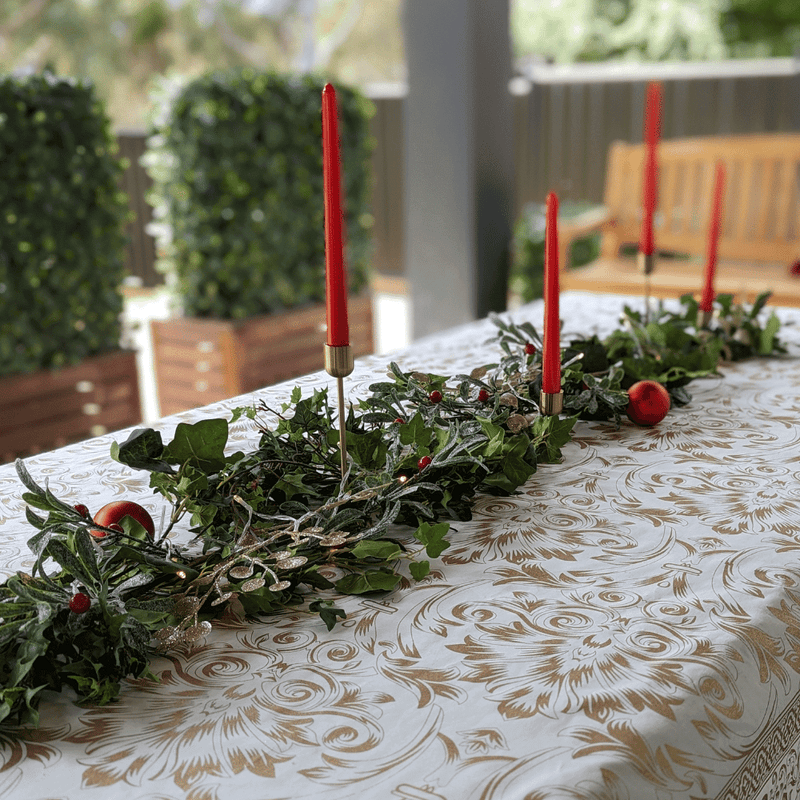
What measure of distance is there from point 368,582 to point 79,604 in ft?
0.68

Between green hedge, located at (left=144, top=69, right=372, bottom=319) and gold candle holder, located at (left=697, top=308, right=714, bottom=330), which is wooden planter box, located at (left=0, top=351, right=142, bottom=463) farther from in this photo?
gold candle holder, located at (left=697, top=308, right=714, bottom=330)

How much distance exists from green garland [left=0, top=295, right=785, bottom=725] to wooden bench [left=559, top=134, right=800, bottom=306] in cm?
241

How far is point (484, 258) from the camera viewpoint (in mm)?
3367

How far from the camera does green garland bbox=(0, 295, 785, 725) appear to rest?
54 centimetres

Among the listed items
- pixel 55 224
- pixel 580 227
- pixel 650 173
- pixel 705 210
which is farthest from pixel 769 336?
pixel 705 210

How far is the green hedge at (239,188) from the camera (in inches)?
121

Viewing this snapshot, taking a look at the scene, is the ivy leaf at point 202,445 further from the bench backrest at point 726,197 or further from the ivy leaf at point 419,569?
the bench backrest at point 726,197

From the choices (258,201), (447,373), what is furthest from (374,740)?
(258,201)

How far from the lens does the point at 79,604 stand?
537 millimetres

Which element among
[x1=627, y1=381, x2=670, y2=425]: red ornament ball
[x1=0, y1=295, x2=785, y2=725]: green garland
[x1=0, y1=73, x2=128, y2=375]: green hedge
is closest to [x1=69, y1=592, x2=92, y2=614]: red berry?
[x1=0, y1=295, x2=785, y2=725]: green garland

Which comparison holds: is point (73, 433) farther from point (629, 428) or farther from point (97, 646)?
point (97, 646)

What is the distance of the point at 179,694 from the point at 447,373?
76 cm

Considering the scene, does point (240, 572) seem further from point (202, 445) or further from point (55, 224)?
point (55, 224)

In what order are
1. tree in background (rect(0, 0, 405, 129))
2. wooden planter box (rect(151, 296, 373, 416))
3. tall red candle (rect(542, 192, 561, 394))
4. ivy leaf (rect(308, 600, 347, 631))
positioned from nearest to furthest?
ivy leaf (rect(308, 600, 347, 631)) < tall red candle (rect(542, 192, 561, 394)) < wooden planter box (rect(151, 296, 373, 416)) < tree in background (rect(0, 0, 405, 129))
